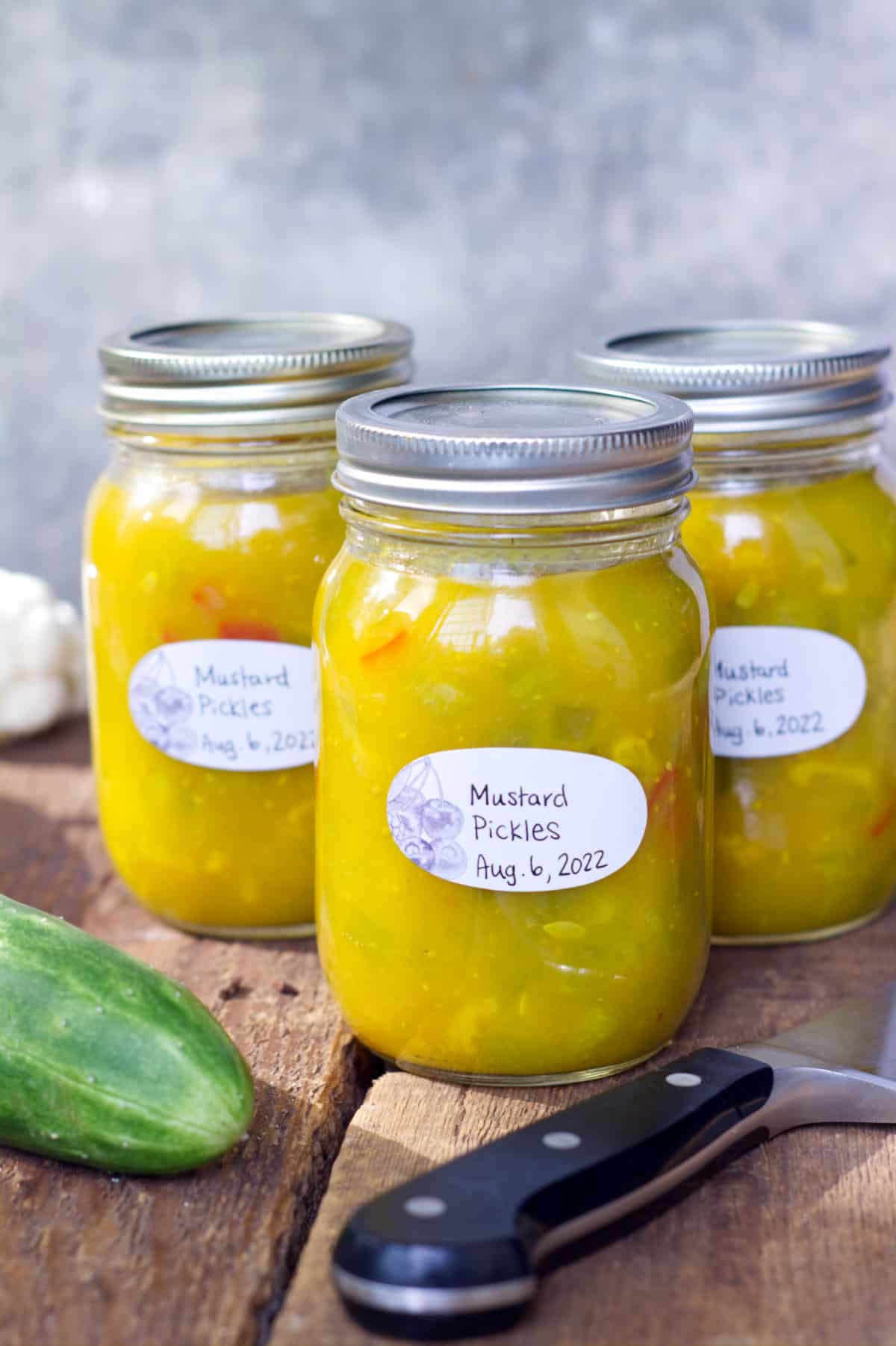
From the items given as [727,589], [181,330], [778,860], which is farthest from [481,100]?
[778,860]

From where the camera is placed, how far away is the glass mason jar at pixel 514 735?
0.82 m

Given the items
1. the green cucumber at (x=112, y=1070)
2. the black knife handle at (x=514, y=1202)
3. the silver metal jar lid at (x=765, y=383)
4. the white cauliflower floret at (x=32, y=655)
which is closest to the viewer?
the black knife handle at (x=514, y=1202)

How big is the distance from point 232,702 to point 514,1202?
45 cm

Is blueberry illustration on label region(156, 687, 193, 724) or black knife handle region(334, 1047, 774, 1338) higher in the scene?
blueberry illustration on label region(156, 687, 193, 724)

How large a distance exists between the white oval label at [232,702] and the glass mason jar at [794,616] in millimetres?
278

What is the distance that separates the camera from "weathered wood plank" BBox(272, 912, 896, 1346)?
2.28ft

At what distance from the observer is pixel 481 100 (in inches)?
59.2

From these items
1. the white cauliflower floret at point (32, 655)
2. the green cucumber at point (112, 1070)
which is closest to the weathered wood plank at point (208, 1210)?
the green cucumber at point (112, 1070)

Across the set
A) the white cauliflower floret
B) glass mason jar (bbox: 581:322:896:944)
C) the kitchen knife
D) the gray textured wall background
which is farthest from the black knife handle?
the gray textured wall background

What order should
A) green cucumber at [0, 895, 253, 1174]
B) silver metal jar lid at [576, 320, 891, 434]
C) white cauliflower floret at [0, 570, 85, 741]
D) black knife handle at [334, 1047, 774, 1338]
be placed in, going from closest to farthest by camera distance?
black knife handle at [334, 1047, 774, 1338] → green cucumber at [0, 895, 253, 1174] → silver metal jar lid at [576, 320, 891, 434] → white cauliflower floret at [0, 570, 85, 741]

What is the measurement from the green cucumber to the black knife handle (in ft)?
0.41

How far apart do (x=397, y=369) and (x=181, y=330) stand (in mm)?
203

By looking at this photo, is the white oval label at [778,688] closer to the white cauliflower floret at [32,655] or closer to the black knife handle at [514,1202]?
the black knife handle at [514,1202]

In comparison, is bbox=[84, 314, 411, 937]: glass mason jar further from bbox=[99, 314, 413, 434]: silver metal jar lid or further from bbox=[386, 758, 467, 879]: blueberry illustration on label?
bbox=[386, 758, 467, 879]: blueberry illustration on label
